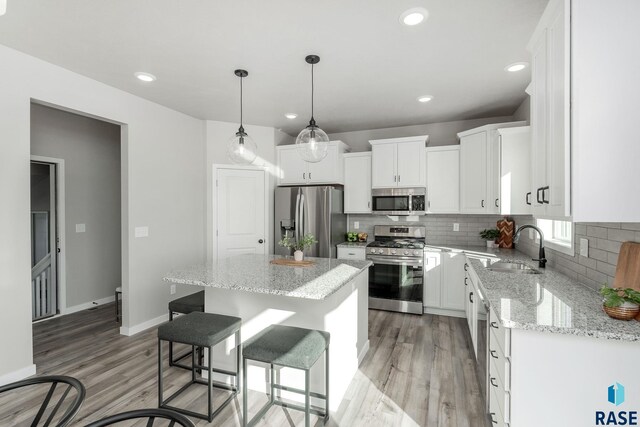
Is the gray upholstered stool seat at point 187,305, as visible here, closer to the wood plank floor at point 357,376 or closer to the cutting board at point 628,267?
the wood plank floor at point 357,376

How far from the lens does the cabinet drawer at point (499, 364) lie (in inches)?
59.2

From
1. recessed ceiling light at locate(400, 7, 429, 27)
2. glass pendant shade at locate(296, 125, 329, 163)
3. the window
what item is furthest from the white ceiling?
the window

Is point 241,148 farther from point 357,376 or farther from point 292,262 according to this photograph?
point 357,376

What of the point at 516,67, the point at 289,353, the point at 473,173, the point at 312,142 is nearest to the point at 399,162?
the point at 473,173

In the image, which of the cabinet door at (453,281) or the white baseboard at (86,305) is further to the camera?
the white baseboard at (86,305)

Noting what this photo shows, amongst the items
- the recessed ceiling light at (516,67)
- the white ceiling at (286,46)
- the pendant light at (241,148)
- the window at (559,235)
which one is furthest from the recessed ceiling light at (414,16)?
the window at (559,235)

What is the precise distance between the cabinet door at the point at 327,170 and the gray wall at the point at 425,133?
0.62m

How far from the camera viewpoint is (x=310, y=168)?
4699 mm

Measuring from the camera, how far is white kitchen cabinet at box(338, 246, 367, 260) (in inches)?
173

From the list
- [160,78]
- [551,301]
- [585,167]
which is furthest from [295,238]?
[585,167]

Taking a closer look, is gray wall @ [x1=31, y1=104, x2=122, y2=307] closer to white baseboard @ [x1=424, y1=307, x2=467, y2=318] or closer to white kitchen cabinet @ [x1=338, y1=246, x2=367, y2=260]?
white kitchen cabinet @ [x1=338, y1=246, x2=367, y2=260]

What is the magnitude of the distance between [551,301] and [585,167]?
2.50ft

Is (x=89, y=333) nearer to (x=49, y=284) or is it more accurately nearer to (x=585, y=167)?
(x=49, y=284)

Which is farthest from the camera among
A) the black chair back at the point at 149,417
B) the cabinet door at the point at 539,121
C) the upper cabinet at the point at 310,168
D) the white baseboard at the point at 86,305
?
the upper cabinet at the point at 310,168
